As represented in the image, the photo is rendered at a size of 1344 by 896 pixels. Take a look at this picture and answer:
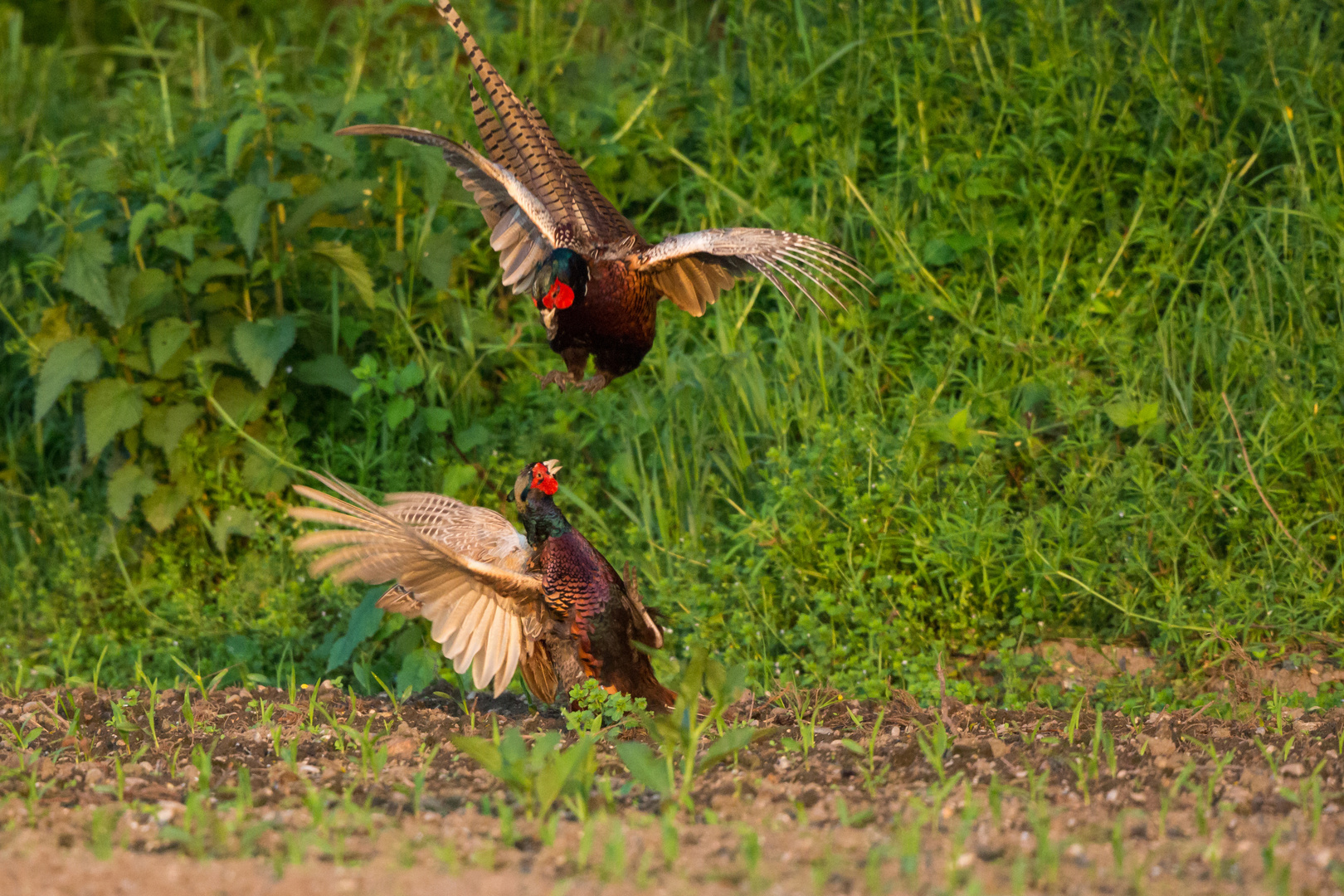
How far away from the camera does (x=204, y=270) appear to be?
491 cm

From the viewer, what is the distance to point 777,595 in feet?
15.1

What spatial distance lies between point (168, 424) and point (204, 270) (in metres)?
0.60

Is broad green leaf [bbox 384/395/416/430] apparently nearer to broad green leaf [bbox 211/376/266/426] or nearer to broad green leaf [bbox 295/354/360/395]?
broad green leaf [bbox 295/354/360/395]

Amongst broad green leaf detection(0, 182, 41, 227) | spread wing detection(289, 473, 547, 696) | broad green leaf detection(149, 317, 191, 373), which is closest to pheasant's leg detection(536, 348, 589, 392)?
spread wing detection(289, 473, 547, 696)

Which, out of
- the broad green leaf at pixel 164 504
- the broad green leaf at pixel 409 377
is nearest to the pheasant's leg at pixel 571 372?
the broad green leaf at pixel 409 377

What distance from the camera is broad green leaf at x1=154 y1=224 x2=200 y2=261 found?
477cm

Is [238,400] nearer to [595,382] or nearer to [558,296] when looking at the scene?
[595,382]

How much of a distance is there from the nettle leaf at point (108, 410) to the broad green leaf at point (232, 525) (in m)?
0.49

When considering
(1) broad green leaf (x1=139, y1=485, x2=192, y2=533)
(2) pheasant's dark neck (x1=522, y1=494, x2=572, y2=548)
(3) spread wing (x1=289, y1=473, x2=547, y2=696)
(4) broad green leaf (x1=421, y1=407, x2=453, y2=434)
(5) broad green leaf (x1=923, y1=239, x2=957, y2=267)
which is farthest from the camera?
(5) broad green leaf (x1=923, y1=239, x2=957, y2=267)

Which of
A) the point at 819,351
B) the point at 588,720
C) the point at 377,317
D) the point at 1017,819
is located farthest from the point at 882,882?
the point at 377,317

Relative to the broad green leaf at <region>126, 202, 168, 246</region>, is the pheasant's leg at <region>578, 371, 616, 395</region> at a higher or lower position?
lower

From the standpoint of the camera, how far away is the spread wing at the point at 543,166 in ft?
12.2

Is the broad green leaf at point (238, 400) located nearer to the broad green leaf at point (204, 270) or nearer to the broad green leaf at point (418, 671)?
the broad green leaf at point (204, 270)

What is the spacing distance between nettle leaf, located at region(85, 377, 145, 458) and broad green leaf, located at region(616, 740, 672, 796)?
9.18ft
